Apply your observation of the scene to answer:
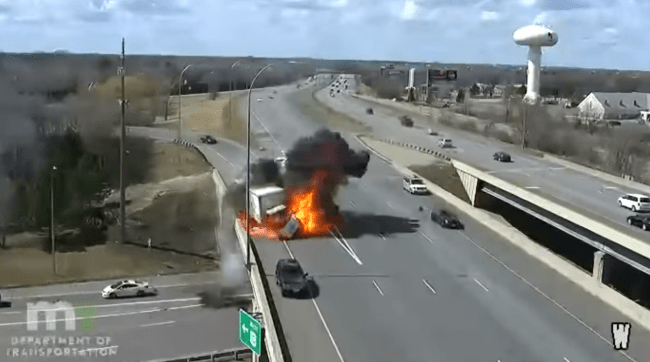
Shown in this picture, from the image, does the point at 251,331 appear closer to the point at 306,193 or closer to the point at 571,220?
the point at 306,193

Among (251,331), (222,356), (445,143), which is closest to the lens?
(251,331)

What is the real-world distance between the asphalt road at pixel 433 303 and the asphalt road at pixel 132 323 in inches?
154

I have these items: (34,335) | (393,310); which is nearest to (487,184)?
(393,310)

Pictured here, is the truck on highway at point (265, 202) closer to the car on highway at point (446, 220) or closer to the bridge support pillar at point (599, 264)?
the car on highway at point (446, 220)

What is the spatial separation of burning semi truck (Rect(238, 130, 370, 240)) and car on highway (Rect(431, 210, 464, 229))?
522 centimetres

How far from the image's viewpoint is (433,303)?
25094 mm

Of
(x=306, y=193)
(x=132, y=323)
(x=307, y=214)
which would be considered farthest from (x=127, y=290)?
(x=306, y=193)

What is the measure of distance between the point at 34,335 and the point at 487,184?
31.5 meters

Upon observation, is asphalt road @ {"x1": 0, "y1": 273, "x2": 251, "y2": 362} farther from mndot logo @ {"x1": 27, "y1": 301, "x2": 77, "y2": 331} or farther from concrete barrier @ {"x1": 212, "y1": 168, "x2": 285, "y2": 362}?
concrete barrier @ {"x1": 212, "y1": 168, "x2": 285, "y2": 362}

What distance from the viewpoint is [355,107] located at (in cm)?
8981

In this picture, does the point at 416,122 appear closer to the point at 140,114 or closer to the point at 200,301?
the point at 140,114

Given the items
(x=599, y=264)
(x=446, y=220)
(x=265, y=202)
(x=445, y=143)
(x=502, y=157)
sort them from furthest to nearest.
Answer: (x=445, y=143)
(x=502, y=157)
(x=446, y=220)
(x=265, y=202)
(x=599, y=264)

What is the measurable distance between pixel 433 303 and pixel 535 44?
113 metres

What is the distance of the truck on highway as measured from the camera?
36500 mm
